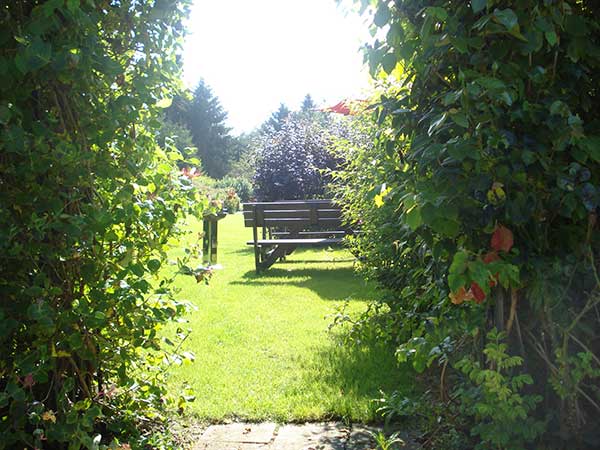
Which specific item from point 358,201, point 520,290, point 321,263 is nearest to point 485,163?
point 520,290

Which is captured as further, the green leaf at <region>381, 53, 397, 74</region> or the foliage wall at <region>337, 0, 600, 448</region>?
the green leaf at <region>381, 53, 397, 74</region>

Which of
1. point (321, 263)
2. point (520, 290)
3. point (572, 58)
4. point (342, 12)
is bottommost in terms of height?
point (321, 263)

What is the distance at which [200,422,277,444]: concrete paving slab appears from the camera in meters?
2.85

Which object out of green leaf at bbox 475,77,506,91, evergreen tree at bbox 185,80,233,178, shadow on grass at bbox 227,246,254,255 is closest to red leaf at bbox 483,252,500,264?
green leaf at bbox 475,77,506,91

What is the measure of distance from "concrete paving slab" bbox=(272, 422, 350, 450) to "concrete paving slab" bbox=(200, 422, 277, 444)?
62 millimetres

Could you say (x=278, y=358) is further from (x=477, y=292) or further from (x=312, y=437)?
(x=477, y=292)

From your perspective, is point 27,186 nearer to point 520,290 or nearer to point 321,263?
point 520,290

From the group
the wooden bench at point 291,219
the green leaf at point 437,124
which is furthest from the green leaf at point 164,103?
the wooden bench at point 291,219

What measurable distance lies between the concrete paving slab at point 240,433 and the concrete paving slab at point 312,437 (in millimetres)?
62

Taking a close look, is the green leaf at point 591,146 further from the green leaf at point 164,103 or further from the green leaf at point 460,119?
the green leaf at point 164,103

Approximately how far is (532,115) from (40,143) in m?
1.62

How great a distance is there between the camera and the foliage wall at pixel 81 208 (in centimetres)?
209

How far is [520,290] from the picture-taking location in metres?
2.10

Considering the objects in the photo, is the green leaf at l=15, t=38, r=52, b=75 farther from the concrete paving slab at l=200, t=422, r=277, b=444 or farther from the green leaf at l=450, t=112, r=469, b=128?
the concrete paving slab at l=200, t=422, r=277, b=444
